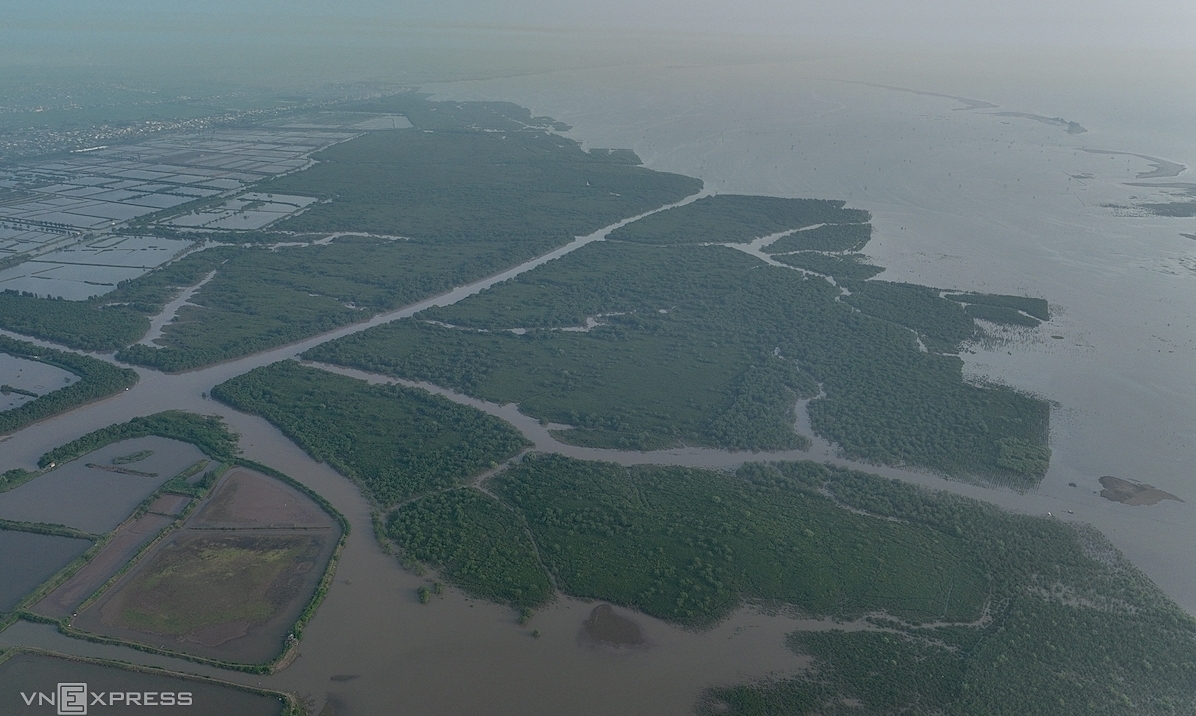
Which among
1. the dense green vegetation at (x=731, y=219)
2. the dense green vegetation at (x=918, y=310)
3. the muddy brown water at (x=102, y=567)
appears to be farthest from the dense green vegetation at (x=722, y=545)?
the dense green vegetation at (x=731, y=219)

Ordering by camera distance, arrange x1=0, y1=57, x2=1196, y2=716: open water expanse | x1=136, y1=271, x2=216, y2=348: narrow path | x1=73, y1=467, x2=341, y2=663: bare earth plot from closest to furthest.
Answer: x1=0, y1=57, x2=1196, y2=716: open water expanse, x1=73, y1=467, x2=341, y2=663: bare earth plot, x1=136, y1=271, x2=216, y2=348: narrow path

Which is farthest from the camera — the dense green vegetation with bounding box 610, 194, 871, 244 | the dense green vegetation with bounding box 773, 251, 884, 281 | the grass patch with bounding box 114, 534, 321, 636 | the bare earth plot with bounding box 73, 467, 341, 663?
the dense green vegetation with bounding box 610, 194, 871, 244

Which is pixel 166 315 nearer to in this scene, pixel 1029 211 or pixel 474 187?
pixel 474 187

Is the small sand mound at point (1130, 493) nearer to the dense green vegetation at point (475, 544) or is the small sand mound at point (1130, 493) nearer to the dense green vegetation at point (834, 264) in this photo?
the dense green vegetation at point (475, 544)

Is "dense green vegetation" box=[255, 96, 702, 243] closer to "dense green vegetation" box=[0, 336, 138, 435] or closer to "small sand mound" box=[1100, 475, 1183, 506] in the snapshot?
"dense green vegetation" box=[0, 336, 138, 435]

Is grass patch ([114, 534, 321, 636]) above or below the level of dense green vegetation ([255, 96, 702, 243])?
below

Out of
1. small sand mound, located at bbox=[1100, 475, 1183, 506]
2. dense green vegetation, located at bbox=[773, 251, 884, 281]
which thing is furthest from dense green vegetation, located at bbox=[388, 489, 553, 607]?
dense green vegetation, located at bbox=[773, 251, 884, 281]

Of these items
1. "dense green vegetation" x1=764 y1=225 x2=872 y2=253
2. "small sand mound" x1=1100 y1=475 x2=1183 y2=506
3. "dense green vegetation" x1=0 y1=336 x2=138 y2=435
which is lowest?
"small sand mound" x1=1100 y1=475 x2=1183 y2=506

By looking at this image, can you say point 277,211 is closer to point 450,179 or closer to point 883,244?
point 450,179

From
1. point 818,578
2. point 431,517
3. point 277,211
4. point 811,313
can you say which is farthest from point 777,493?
point 277,211
